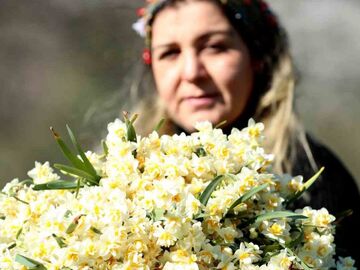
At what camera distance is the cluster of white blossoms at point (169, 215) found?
3.02ft

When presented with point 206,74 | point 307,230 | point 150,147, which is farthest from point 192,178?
point 206,74

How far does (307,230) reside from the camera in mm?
1038

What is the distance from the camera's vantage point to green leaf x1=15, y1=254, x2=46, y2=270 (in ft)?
3.03

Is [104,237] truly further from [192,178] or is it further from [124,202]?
[192,178]

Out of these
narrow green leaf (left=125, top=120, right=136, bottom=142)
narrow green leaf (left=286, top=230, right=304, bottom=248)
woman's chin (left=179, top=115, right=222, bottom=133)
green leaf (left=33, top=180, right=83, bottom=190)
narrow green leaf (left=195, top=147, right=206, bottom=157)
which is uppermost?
woman's chin (left=179, top=115, right=222, bottom=133)

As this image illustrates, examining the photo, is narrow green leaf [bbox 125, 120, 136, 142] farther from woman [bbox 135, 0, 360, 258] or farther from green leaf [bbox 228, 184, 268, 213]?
woman [bbox 135, 0, 360, 258]

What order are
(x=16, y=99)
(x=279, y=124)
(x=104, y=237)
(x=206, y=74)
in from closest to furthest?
(x=104, y=237) < (x=206, y=74) < (x=279, y=124) < (x=16, y=99)

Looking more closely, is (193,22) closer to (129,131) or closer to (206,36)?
(206,36)

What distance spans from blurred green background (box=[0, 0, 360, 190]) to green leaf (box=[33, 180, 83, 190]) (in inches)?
147

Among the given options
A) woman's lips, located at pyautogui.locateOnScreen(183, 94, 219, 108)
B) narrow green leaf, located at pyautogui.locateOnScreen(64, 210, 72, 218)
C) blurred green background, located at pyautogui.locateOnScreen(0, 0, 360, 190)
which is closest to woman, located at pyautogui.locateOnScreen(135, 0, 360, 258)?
woman's lips, located at pyautogui.locateOnScreen(183, 94, 219, 108)

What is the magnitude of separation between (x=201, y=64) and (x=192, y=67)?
0.09 ft

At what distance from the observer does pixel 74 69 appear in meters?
5.48

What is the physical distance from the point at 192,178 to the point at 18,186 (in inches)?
9.4

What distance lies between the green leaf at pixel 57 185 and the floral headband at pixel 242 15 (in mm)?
787
